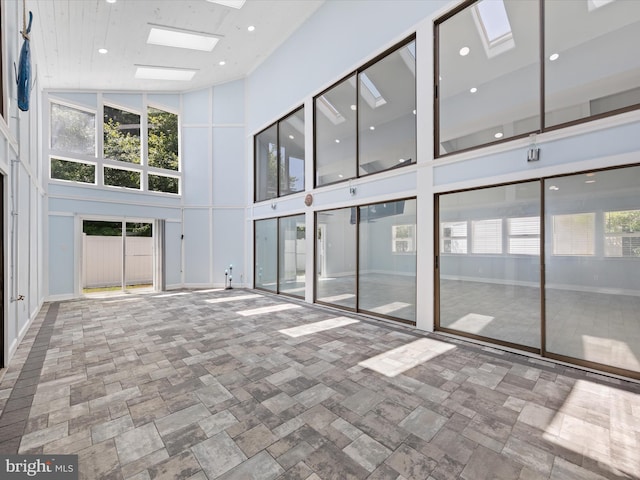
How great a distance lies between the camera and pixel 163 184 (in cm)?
927

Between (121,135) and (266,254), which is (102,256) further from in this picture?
(266,254)

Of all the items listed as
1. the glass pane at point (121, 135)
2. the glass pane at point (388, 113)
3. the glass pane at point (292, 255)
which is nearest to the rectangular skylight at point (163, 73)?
the glass pane at point (121, 135)

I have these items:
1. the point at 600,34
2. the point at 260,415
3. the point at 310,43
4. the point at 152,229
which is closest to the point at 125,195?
the point at 152,229

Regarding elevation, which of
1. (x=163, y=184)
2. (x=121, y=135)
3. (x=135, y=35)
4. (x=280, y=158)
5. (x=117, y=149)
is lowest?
(x=163, y=184)

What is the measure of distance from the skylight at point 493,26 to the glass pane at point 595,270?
2322 mm

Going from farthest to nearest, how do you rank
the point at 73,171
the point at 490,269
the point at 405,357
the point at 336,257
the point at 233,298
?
the point at 73,171 < the point at 233,298 < the point at 336,257 < the point at 490,269 < the point at 405,357

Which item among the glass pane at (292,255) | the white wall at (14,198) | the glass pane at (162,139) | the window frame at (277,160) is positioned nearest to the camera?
the white wall at (14,198)

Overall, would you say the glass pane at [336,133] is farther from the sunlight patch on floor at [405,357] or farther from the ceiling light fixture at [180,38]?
the sunlight patch on floor at [405,357]

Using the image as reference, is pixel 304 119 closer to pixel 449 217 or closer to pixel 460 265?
pixel 449 217

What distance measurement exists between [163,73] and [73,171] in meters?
3.71

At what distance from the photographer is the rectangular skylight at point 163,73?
788cm

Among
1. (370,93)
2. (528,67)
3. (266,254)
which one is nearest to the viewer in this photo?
(528,67)

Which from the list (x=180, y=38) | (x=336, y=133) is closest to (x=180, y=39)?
(x=180, y=38)

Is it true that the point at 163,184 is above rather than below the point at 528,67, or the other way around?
below
